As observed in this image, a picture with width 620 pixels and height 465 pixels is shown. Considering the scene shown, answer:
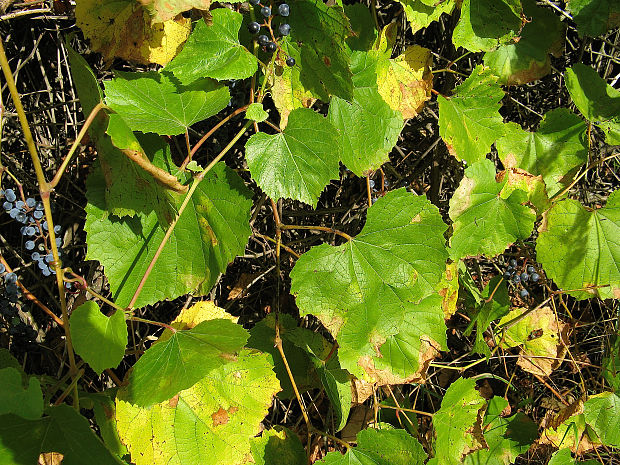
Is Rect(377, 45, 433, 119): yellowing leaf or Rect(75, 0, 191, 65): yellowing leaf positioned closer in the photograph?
Rect(75, 0, 191, 65): yellowing leaf

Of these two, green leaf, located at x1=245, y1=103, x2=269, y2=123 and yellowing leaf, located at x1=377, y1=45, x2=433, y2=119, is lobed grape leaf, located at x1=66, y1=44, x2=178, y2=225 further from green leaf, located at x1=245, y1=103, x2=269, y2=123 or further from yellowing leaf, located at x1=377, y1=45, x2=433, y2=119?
yellowing leaf, located at x1=377, y1=45, x2=433, y2=119

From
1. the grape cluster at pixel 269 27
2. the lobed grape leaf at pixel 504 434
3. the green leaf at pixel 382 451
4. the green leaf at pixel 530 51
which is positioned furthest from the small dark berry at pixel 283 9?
the lobed grape leaf at pixel 504 434

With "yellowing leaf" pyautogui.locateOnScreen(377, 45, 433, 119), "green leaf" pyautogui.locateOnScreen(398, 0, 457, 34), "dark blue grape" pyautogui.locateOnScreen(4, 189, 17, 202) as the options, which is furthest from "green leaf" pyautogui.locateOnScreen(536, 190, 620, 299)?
"dark blue grape" pyautogui.locateOnScreen(4, 189, 17, 202)

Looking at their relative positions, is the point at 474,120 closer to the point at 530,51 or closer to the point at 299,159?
the point at 530,51

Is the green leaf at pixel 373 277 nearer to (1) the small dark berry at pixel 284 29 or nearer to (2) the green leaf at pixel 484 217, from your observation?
(2) the green leaf at pixel 484 217

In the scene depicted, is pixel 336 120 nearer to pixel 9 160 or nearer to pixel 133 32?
pixel 133 32

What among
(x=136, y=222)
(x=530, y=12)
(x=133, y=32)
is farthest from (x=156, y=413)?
(x=530, y=12)
